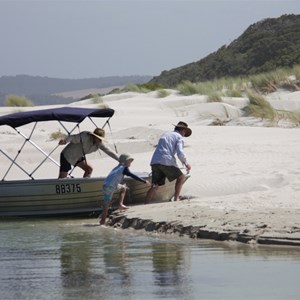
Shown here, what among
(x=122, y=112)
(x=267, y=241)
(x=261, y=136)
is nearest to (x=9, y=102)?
(x=122, y=112)

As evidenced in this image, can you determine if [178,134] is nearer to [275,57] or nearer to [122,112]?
[122,112]

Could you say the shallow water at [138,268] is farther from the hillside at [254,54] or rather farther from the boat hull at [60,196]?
the hillside at [254,54]

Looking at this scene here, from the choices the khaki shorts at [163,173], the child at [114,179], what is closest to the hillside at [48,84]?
the khaki shorts at [163,173]

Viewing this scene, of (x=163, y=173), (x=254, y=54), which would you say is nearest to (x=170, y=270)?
(x=163, y=173)

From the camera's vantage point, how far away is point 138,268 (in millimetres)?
11242

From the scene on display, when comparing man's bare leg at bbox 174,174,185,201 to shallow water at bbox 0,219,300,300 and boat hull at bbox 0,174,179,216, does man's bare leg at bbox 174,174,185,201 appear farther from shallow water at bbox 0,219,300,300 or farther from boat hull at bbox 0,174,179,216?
shallow water at bbox 0,219,300,300

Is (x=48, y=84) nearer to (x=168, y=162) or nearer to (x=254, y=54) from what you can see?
(x=254, y=54)

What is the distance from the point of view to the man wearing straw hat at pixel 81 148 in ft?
56.1

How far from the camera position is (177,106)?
1382 inches

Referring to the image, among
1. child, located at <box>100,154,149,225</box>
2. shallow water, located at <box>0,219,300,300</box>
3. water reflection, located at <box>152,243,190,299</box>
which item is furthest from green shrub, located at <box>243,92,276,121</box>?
water reflection, located at <box>152,243,190,299</box>

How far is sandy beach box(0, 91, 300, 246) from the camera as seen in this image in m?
13.8

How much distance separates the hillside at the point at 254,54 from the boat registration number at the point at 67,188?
39960 mm

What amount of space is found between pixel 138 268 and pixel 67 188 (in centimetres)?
592

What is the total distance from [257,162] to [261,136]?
3.96m
